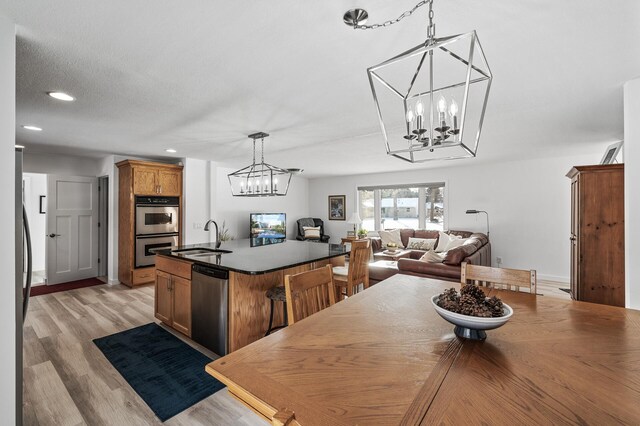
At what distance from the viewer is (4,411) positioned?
4.60ft

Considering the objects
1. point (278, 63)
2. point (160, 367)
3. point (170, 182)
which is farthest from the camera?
point (170, 182)

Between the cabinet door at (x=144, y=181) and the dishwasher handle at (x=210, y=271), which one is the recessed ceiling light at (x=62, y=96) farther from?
the cabinet door at (x=144, y=181)

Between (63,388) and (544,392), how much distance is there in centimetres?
302

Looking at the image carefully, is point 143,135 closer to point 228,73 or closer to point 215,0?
point 228,73

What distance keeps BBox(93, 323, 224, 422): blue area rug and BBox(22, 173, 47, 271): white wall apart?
4.79 meters

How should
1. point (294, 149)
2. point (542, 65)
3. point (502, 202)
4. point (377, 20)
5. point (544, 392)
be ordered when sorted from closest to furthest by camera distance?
point (544, 392) < point (377, 20) < point (542, 65) < point (294, 149) < point (502, 202)

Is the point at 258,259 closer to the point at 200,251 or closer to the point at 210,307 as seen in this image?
the point at 210,307

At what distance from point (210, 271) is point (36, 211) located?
600 cm

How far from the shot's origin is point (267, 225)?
752cm

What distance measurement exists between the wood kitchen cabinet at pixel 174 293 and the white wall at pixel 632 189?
3.80 meters

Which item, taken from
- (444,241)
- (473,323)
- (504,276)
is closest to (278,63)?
(473,323)

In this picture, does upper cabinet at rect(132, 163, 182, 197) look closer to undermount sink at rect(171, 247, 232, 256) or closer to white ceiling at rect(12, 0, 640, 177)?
white ceiling at rect(12, 0, 640, 177)

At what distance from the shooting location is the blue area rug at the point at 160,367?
2.06 metres

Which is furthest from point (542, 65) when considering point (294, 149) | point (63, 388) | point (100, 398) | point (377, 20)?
point (63, 388)
